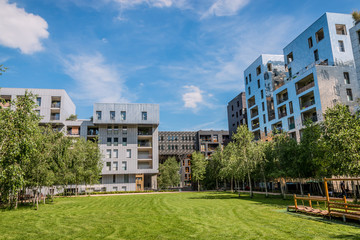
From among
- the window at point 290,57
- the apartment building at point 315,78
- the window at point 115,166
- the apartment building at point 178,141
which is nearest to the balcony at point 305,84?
the apartment building at point 315,78

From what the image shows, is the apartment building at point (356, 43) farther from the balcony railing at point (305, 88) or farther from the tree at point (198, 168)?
the tree at point (198, 168)

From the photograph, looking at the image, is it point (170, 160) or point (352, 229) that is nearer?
point (352, 229)

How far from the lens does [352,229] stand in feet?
34.4

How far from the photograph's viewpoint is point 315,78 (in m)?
37.4

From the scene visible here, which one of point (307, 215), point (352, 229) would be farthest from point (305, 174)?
point (352, 229)

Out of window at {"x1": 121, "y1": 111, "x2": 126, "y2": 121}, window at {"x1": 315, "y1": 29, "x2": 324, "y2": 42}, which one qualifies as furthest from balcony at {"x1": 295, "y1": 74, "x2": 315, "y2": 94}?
window at {"x1": 121, "y1": 111, "x2": 126, "y2": 121}

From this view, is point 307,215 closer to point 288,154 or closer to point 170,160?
point 288,154

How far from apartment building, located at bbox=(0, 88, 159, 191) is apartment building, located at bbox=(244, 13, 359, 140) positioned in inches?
1048

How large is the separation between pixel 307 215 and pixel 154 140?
48422mm

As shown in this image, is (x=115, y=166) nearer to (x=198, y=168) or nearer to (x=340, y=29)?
(x=198, y=168)

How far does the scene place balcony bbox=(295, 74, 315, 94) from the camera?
39.3 metres

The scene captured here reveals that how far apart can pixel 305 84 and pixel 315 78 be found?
17.3 ft

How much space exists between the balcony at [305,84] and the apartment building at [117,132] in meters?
31.0

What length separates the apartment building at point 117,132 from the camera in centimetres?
5731
